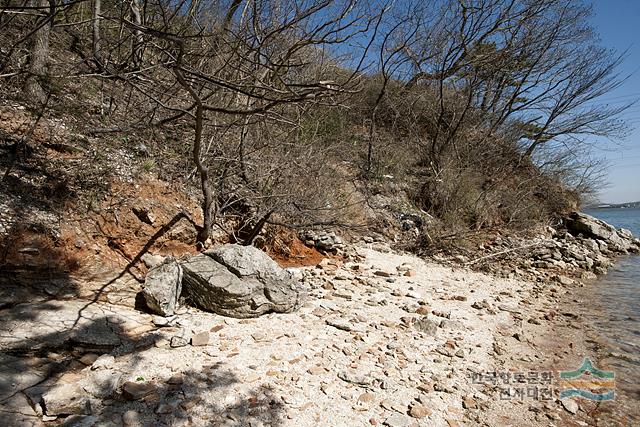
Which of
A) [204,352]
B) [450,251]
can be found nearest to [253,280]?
[204,352]

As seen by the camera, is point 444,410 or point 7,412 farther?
point 444,410

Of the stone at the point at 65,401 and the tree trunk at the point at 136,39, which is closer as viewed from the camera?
the stone at the point at 65,401

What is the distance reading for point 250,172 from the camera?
212 inches

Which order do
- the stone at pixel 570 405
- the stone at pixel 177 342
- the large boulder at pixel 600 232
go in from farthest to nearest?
the large boulder at pixel 600 232
the stone at pixel 177 342
the stone at pixel 570 405

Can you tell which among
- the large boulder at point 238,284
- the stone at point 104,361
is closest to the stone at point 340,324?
the large boulder at point 238,284

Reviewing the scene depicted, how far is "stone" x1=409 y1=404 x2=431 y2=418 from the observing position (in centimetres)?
228

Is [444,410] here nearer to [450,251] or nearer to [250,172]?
[250,172]

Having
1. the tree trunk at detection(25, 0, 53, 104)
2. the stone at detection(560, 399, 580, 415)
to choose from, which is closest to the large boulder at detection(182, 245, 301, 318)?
the stone at detection(560, 399, 580, 415)

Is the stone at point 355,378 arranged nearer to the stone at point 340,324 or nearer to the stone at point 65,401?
the stone at point 340,324

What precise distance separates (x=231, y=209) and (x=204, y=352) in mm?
2484

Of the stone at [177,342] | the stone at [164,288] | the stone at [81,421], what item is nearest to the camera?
the stone at [81,421]

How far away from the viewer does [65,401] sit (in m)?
1.99

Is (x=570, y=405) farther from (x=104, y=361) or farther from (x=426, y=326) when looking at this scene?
(x=104, y=361)

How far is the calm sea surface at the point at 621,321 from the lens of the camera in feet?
10.4
